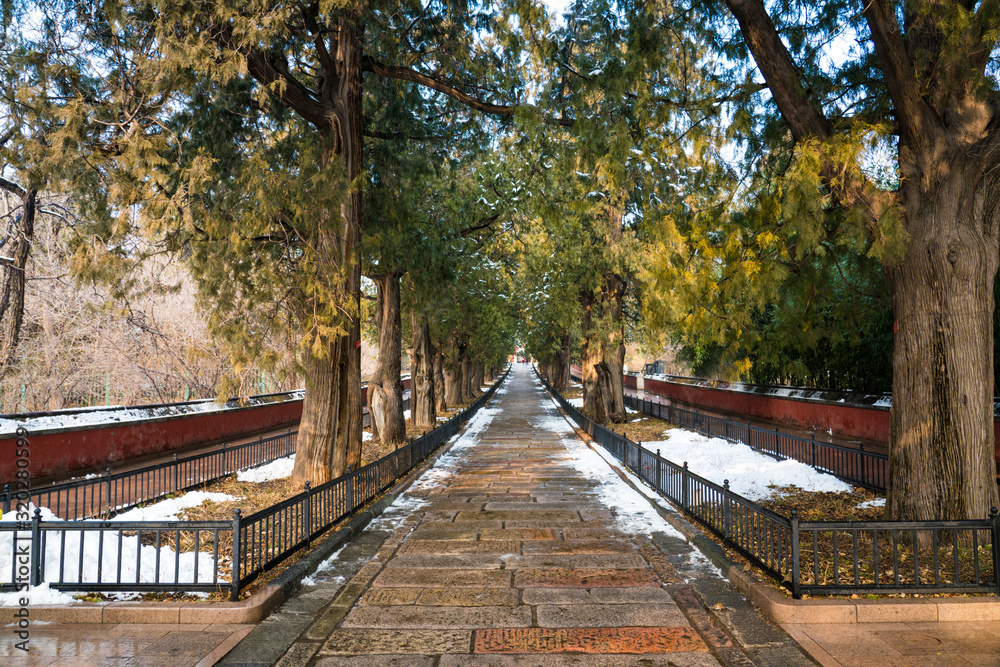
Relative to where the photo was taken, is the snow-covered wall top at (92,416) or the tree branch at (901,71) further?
the snow-covered wall top at (92,416)

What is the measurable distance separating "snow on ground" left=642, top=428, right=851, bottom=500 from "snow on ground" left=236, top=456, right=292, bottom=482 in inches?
316

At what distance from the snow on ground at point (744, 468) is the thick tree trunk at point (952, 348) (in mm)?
2367

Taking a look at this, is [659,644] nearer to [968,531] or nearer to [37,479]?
[968,531]

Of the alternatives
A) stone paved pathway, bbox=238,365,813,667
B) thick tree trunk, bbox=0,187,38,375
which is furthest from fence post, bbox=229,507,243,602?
thick tree trunk, bbox=0,187,38,375

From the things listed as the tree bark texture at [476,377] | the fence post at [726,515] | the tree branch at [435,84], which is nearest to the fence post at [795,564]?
the fence post at [726,515]

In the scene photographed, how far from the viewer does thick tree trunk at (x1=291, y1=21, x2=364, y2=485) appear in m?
10.6

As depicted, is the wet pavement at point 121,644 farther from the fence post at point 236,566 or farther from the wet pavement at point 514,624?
the fence post at point 236,566

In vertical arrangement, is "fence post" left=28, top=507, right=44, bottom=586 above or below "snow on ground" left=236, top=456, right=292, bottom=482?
above

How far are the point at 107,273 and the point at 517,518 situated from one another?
256 inches

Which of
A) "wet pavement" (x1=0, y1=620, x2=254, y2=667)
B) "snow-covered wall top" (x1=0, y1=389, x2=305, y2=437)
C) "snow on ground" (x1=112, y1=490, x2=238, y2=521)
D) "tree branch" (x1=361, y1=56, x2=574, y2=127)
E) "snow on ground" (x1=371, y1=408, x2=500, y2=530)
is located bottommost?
"snow on ground" (x1=371, y1=408, x2=500, y2=530)

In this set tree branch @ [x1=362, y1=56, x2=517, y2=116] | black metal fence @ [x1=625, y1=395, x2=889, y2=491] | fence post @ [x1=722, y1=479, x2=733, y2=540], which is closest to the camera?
fence post @ [x1=722, y1=479, x2=733, y2=540]

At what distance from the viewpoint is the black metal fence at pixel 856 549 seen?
5559mm

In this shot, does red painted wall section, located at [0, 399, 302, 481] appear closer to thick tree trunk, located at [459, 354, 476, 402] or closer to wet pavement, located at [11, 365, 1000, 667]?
wet pavement, located at [11, 365, 1000, 667]

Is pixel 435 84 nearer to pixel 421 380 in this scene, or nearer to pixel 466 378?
pixel 421 380
